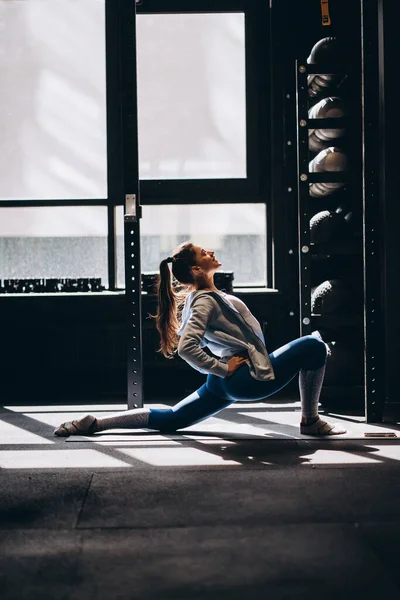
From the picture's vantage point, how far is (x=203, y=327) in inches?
158

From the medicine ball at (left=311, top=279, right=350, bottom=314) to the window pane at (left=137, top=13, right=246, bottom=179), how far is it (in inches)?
58.1

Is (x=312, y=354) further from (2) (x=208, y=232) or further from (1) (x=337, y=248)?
(2) (x=208, y=232)

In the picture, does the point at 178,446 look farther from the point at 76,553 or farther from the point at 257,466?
the point at 76,553

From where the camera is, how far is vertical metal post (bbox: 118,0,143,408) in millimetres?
4879

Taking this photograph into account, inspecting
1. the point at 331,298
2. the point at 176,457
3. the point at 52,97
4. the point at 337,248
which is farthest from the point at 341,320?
the point at 52,97

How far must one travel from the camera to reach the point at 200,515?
299 cm

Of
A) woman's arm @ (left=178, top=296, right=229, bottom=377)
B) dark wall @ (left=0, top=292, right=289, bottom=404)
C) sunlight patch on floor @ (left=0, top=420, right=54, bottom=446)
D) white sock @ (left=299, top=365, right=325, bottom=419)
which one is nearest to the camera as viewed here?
woman's arm @ (left=178, top=296, right=229, bottom=377)

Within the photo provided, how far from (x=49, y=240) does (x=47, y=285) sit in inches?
13.5

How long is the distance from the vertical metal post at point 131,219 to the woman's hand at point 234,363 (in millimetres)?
948

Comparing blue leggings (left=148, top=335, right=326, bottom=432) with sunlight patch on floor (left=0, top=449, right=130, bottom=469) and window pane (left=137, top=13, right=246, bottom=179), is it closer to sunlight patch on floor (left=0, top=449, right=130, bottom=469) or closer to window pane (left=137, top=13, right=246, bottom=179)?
sunlight patch on floor (left=0, top=449, right=130, bottom=469)

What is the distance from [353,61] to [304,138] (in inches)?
21.6

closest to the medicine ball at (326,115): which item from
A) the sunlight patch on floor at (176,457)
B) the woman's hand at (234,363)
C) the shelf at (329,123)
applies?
the shelf at (329,123)

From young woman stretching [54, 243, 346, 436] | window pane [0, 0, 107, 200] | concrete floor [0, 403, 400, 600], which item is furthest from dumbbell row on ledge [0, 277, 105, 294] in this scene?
young woman stretching [54, 243, 346, 436]

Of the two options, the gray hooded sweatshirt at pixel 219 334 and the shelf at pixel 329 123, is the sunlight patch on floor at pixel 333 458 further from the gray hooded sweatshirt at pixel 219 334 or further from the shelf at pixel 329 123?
the shelf at pixel 329 123
